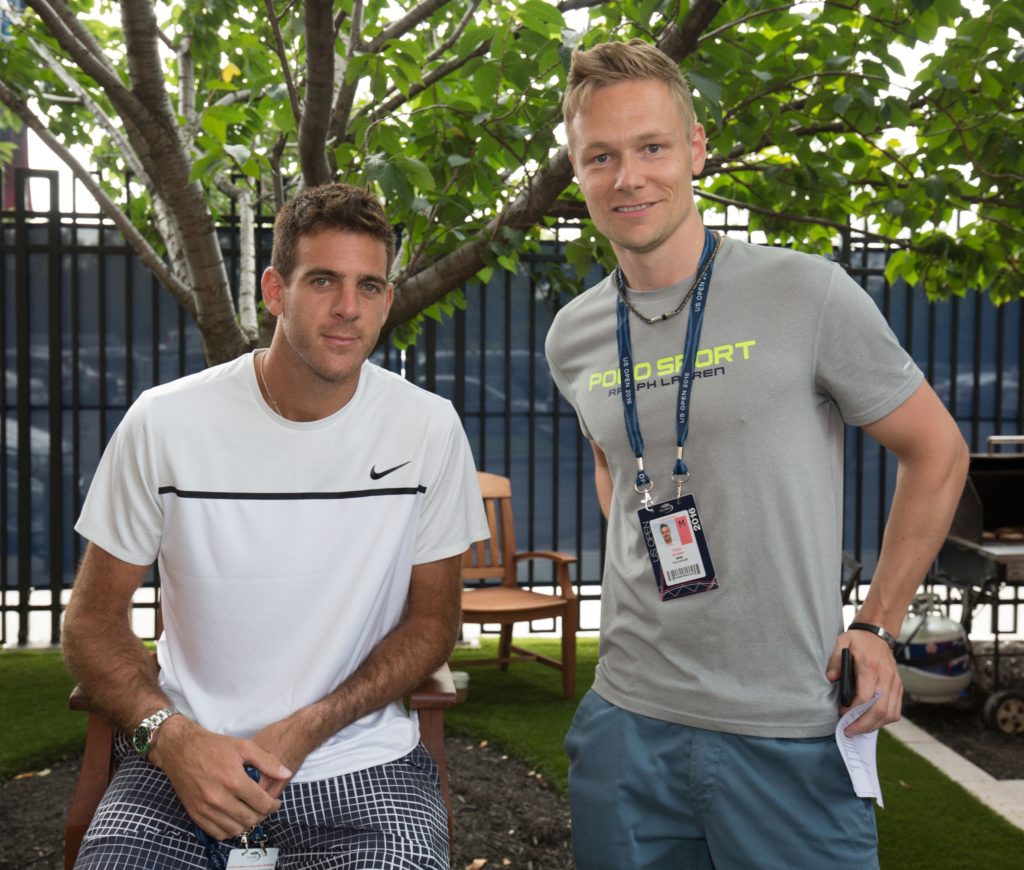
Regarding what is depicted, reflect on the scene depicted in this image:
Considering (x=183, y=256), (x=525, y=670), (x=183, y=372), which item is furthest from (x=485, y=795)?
(x=183, y=372)

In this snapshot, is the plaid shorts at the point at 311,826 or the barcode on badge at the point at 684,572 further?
the plaid shorts at the point at 311,826

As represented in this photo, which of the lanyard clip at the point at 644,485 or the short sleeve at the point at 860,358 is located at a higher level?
the short sleeve at the point at 860,358

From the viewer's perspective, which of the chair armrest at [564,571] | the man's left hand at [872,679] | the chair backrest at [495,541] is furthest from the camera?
the chair backrest at [495,541]

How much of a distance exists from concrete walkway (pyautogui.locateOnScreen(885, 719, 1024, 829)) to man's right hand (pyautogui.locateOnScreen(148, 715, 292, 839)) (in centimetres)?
325

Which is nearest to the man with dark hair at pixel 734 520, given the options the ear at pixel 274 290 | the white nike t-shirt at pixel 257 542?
the white nike t-shirt at pixel 257 542

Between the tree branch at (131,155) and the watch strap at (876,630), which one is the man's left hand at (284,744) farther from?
the tree branch at (131,155)

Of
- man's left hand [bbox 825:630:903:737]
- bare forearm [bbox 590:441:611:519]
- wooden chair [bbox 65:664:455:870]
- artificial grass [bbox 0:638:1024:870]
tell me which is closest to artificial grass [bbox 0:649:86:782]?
artificial grass [bbox 0:638:1024:870]

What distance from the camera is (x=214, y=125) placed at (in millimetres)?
3090

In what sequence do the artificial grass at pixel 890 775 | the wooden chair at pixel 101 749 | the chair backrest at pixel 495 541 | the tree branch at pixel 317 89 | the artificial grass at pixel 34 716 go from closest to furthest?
1. the wooden chair at pixel 101 749
2. the tree branch at pixel 317 89
3. the artificial grass at pixel 890 775
4. the artificial grass at pixel 34 716
5. the chair backrest at pixel 495 541

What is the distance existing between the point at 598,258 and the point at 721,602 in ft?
8.25

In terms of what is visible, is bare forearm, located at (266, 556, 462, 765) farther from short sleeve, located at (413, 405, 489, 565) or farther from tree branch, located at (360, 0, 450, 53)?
tree branch, located at (360, 0, 450, 53)

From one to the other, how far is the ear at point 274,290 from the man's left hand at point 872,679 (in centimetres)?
140

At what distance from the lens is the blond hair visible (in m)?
1.79

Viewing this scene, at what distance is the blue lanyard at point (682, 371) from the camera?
1.76 metres
